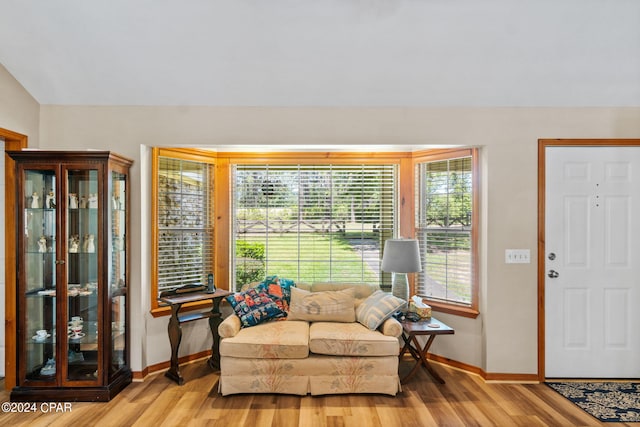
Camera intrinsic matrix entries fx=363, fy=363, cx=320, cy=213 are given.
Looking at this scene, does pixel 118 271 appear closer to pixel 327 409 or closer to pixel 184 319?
pixel 184 319

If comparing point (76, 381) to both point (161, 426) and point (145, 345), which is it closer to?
point (145, 345)

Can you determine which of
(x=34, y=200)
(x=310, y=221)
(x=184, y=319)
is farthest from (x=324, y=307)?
(x=34, y=200)

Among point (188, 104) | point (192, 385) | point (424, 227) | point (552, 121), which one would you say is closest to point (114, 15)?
point (188, 104)

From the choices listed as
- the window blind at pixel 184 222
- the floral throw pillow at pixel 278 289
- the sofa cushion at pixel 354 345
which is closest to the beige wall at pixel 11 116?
the window blind at pixel 184 222

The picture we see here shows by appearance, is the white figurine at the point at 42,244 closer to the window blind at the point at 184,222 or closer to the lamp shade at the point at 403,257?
the window blind at the point at 184,222

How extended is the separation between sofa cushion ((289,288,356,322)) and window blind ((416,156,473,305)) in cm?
92

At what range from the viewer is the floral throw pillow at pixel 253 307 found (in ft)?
10.7

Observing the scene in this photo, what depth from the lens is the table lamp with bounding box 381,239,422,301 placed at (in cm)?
334

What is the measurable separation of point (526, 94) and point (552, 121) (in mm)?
365

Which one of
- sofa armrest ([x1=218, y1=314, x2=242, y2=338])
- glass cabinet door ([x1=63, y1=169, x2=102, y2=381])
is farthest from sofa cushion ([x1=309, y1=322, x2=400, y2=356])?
glass cabinet door ([x1=63, y1=169, x2=102, y2=381])

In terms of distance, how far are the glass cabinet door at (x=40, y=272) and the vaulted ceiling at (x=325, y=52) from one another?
884 millimetres

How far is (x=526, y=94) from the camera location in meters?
3.15

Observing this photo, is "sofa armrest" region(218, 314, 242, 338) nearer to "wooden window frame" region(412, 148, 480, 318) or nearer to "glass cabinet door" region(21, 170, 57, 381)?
"glass cabinet door" region(21, 170, 57, 381)

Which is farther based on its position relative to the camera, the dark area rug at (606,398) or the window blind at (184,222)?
the window blind at (184,222)
